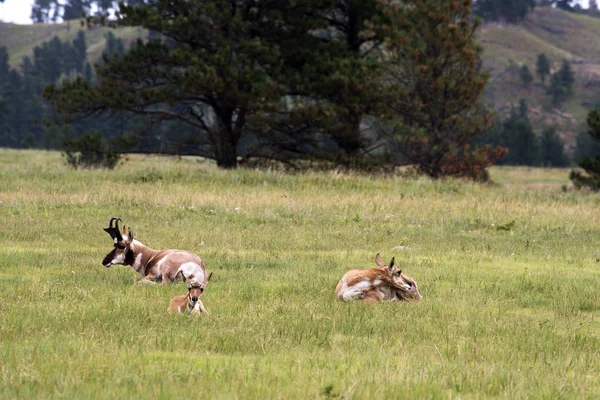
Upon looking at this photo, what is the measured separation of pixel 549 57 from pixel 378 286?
160976 mm

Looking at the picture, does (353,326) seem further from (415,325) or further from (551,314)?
(551,314)

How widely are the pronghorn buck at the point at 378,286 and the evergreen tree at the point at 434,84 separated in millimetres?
24013

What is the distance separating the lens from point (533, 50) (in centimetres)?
16588

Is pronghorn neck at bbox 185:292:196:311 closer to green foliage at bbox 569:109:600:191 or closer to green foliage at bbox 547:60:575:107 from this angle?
green foliage at bbox 569:109:600:191

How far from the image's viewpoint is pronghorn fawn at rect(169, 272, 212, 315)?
29.5ft

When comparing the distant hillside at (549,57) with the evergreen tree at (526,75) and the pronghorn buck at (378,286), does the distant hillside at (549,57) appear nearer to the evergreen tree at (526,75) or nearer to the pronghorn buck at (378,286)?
the evergreen tree at (526,75)

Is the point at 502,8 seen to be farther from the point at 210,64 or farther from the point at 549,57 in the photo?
the point at 210,64

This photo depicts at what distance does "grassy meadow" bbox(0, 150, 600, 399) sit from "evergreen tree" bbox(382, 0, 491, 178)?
12.1 m

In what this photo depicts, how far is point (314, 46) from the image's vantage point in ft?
117

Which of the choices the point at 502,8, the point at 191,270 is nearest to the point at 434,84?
the point at 191,270

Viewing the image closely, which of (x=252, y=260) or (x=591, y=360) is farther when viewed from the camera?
(x=252, y=260)

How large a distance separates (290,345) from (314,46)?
2870cm

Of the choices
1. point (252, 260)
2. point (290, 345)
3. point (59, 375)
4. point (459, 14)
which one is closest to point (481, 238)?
point (252, 260)

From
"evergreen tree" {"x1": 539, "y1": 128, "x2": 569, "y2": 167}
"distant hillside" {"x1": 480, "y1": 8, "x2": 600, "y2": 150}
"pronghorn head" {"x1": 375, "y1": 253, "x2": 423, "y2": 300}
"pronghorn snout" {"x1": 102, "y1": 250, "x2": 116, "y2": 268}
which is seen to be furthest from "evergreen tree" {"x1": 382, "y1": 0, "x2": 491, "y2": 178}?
"distant hillside" {"x1": 480, "y1": 8, "x2": 600, "y2": 150}
